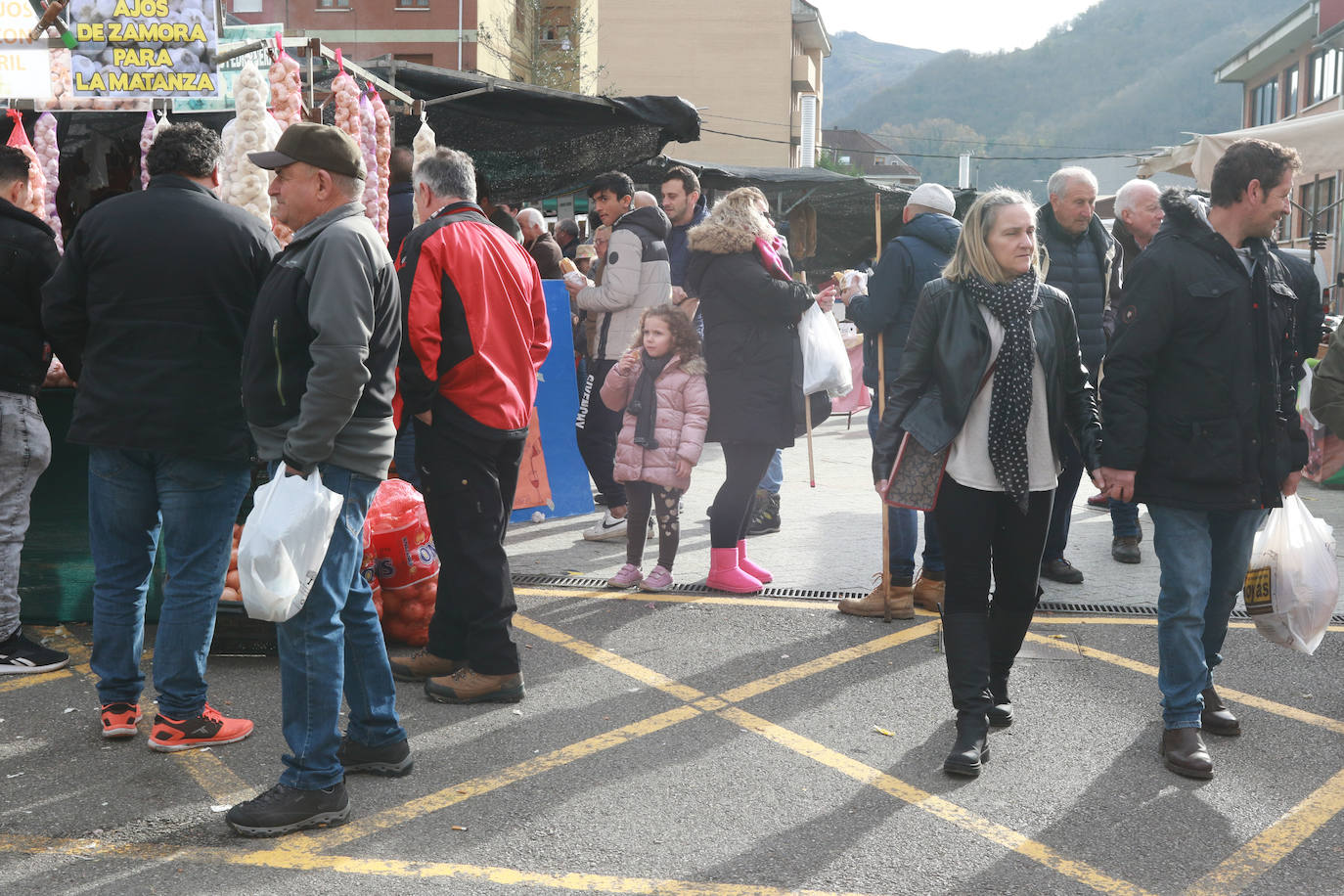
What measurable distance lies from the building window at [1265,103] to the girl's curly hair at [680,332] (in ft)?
132

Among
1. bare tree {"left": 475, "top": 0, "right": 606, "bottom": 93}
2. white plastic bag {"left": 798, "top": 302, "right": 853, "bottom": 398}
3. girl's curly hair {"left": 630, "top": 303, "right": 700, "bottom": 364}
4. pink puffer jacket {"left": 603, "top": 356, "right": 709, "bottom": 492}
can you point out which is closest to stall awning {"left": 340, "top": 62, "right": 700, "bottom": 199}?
girl's curly hair {"left": 630, "top": 303, "right": 700, "bottom": 364}

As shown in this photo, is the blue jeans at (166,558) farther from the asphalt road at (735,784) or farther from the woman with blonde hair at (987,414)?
the woman with blonde hair at (987,414)

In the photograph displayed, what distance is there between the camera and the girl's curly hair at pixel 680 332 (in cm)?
626

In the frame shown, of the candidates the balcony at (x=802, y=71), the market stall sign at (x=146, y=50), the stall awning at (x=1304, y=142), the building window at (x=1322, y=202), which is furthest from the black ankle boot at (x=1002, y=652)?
the balcony at (x=802, y=71)

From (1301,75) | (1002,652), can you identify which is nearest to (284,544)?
(1002,652)

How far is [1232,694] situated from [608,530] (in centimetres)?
381

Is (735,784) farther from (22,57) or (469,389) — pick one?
(22,57)

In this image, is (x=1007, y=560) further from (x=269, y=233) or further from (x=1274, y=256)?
(x=269, y=233)

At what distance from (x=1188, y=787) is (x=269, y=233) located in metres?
3.66

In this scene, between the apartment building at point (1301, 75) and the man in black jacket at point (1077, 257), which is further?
the apartment building at point (1301, 75)

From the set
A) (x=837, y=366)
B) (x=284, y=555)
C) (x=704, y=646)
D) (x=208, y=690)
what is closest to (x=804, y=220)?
(x=837, y=366)

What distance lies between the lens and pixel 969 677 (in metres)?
4.16

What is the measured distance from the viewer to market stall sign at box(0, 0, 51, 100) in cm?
570

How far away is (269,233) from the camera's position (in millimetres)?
4348
